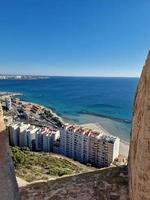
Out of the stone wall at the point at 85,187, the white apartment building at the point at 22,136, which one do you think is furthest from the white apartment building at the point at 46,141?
the stone wall at the point at 85,187

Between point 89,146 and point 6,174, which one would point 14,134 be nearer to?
point 89,146

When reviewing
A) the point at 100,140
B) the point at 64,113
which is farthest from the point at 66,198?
the point at 64,113

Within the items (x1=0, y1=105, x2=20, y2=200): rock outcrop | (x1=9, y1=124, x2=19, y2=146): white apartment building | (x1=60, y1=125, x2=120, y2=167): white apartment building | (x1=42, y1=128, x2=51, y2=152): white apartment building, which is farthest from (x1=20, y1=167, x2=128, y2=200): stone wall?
(x1=9, y1=124, x2=19, y2=146): white apartment building

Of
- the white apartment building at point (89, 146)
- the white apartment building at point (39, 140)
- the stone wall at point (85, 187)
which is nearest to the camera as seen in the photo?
the stone wall at point (85, 187)

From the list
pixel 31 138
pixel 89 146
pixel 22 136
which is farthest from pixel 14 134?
pixel 89 146

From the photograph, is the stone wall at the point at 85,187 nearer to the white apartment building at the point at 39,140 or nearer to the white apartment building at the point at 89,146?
the white apartment building at the point at 89,146

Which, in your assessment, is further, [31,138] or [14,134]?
[14,134]

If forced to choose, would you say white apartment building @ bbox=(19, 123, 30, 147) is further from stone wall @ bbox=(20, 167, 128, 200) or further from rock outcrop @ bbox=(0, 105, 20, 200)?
rock outcrop @ bbox=(0, 105, 20, 200)
